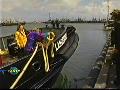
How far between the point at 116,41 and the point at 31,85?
11.0 ft

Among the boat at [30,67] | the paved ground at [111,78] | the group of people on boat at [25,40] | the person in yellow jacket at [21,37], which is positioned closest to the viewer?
the boat at [30,67]

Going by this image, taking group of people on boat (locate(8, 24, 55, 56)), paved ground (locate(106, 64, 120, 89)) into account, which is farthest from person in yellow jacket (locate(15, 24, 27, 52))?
paved ground (locate(106, 64, 120, 89))

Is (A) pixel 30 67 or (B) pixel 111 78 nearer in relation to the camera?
(B) pixel 111 78

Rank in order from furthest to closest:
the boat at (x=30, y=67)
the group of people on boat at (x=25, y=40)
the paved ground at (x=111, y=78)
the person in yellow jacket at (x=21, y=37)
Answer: the person in yellow jacket at (x=21, y=37) < the group of people on boat at (x=25, y=40) < the paved ground at (x=111, y=78) < the boat at (x=30, y=67)

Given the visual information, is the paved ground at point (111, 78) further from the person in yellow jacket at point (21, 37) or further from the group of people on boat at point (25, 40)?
the person in yellow jacket at point (21, 37)

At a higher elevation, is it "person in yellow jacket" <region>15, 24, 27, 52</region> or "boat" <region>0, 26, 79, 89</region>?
"person in yellow jacket" <region>15, 24, 27, 52</region>

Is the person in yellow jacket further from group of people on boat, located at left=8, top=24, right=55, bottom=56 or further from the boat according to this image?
the boat

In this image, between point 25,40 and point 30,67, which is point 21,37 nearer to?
point 25,40

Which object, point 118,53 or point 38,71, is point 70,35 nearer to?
point 38,71

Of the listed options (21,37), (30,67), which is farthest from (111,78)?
(21,37)

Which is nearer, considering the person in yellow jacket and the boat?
the boat

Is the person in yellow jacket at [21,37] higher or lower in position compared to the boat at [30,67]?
higher

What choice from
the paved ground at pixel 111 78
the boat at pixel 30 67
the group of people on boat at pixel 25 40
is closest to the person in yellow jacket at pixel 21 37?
the group of people on boat at pixel 25 40

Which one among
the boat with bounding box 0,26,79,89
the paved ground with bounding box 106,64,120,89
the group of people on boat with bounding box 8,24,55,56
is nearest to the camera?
the boat with bounding box 0,26,79,89
